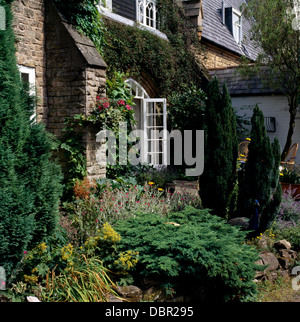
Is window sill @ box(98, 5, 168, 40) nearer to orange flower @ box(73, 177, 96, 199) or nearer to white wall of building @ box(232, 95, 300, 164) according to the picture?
orange flower @ box(73, 177, 96, 199)

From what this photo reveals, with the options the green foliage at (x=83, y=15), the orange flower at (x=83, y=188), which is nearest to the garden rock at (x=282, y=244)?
the orange flower at (x=83, y=188)

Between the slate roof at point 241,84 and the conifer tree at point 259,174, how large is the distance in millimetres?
7876

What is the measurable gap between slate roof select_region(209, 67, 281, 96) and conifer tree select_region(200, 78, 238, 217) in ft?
24.8

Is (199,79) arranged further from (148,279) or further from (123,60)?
(148,279)

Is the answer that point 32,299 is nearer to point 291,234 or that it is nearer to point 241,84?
point 291,234

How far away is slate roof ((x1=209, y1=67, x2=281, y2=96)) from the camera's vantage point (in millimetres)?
13904

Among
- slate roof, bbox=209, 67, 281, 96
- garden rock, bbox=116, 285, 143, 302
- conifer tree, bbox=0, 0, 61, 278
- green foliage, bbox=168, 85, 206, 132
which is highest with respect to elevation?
slate roof, bbox=209, 67, 281, 96

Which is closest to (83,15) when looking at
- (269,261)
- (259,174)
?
(259,174)

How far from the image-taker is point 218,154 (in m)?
6.27

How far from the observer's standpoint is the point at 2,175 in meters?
3.63

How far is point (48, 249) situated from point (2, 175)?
3.52 ft

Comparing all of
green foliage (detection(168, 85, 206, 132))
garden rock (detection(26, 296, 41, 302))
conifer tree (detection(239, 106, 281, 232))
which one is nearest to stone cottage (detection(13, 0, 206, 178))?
conifer tree (detection(239, 106, 281, 232))

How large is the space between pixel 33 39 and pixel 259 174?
4760 millimetres
